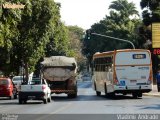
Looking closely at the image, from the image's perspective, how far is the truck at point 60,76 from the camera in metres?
43.8

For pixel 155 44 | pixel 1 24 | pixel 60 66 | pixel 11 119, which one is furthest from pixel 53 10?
pixel 11 119

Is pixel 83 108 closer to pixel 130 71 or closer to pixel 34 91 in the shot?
pixel 34 91

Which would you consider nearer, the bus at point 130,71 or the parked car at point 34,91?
the parked car at point 34,91

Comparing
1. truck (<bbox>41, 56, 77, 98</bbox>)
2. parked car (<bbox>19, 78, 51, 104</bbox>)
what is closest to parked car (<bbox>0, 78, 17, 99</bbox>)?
truck (<bbox>41, 56, 77, 98</bbox>)

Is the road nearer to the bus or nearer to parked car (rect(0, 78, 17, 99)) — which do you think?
the bus

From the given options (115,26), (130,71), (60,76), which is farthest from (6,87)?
(115,26)

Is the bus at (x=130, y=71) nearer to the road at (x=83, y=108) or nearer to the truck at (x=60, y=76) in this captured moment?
the truck at (x=60, y=76)

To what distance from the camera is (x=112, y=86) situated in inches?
1609

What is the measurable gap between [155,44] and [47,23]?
1381cm

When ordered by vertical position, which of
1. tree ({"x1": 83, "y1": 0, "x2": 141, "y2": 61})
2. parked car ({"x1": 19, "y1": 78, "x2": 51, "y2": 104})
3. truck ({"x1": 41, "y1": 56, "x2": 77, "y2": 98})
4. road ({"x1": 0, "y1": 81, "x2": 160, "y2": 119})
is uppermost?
tree ({"x1": 83, "y1": 0, "x2": 141, "y2": 61})

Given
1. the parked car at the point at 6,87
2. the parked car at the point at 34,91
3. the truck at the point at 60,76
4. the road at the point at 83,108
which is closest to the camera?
the road at the point at 83,108

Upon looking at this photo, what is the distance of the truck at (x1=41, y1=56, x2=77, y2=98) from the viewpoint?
43.8 meters

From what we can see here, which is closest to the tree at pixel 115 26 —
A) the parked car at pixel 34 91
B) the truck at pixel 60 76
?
the truck at pixel 60 76

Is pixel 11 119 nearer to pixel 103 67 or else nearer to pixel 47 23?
pixel 103 67
